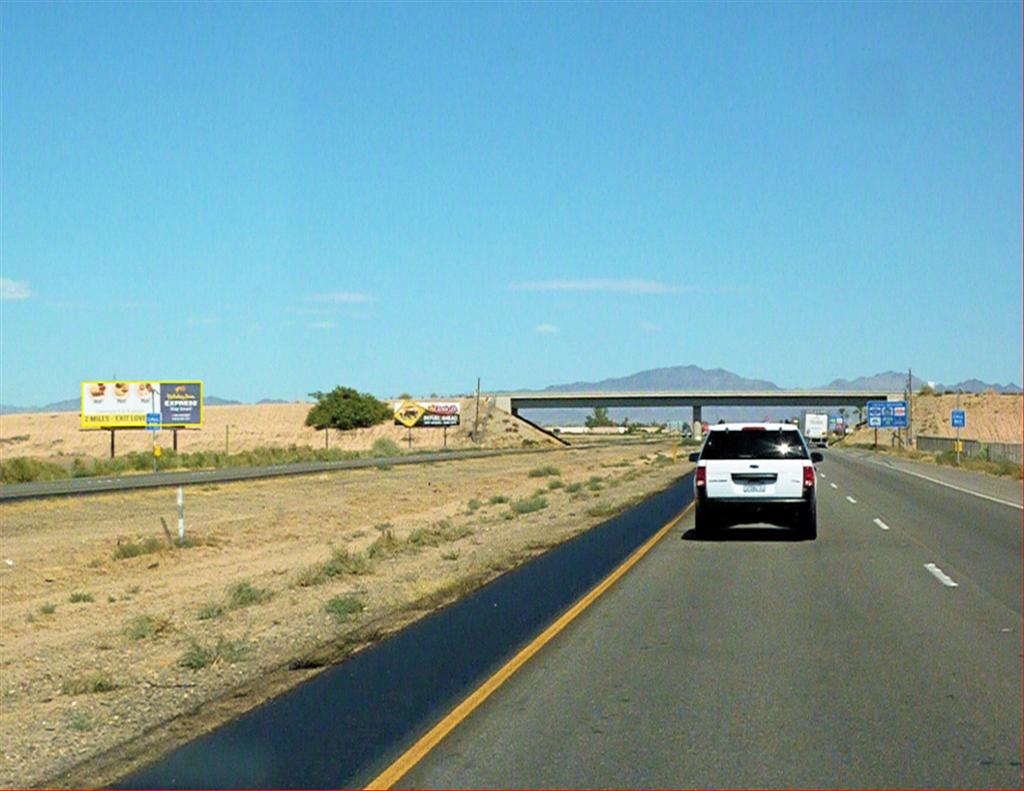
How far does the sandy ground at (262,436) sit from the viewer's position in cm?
13288

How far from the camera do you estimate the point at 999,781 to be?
24.8 feet

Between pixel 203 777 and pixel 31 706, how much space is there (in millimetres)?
4058

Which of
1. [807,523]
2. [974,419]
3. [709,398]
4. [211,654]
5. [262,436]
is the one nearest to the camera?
[211,654]

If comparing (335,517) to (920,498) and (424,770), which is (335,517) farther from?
(424,770)

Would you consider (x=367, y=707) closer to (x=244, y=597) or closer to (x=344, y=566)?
(x=244, y=597)

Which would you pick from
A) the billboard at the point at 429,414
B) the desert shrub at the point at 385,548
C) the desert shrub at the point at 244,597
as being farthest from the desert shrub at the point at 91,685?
the billboard at the point at 429,414

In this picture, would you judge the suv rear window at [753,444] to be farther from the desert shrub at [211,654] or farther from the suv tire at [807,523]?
the desert shrub at [211,654]

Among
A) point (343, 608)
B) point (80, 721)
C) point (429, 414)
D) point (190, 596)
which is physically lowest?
point (190, 596)

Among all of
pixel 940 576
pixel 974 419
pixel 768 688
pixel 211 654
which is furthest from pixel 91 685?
pixel 974 419

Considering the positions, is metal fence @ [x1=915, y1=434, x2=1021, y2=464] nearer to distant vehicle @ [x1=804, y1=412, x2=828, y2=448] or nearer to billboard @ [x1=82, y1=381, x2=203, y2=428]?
distant vehicle @ [x1=804, y1=412, x2=828, y2=448]

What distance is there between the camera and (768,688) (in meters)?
10.3

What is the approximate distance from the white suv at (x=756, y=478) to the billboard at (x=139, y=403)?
6646 cm

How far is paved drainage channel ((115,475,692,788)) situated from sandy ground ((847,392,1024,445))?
477 feet

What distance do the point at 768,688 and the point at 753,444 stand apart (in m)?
13.8
